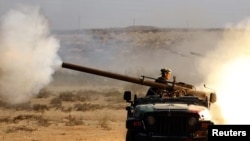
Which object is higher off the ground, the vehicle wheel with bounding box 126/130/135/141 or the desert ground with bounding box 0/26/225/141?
the desert ground with bounding box 0/26/225/141

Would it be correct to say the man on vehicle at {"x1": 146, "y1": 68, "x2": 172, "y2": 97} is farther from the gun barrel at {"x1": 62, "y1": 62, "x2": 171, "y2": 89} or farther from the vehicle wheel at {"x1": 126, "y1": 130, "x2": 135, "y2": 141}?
the vehicle wheel at {"x1": 126, "y1": 130, "x2": 135, "y2": 141}

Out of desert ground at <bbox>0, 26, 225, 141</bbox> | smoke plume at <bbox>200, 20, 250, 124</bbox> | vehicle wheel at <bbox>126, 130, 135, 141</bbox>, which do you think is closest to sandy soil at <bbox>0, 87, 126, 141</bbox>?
desert ground at <bbox>0, 26, 225, 141</bbox>

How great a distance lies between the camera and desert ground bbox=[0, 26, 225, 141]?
2006 centimetres

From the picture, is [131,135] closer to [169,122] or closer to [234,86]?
[169,122]

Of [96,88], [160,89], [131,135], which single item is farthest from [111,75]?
[96,88]

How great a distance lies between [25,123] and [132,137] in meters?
11.3

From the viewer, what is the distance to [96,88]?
51.5 meters

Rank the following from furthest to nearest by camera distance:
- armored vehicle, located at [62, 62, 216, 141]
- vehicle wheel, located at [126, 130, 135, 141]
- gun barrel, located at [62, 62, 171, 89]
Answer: gun barrel, located at [62, 62, 171, 89] < vehicle wheel, located at [126, 130, 135, 141] < armored vehicle, located at [62, 62, 216, 141]

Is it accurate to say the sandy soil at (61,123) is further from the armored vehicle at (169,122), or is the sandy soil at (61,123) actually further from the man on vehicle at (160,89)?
the armored vehicle at (169,122)

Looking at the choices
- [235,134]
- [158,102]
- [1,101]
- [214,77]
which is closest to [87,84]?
[1,101]

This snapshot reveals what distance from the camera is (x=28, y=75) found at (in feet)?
51.1

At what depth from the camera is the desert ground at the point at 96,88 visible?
2006 centimetres

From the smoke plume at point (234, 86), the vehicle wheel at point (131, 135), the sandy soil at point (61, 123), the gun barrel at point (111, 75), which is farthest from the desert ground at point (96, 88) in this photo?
the vehicle wheel at point (131, 135)

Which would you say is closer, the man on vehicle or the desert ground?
the man on vehicle
